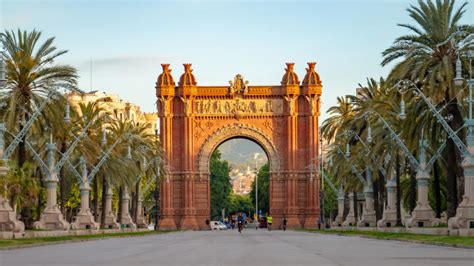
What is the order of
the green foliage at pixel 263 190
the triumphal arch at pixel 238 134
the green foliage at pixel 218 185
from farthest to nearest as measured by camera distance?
the green foliage at pixel 263 190, the green foliage at pixel 218 185, the triumphal arch at pixel 238 134

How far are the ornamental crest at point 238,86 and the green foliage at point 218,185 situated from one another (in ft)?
156

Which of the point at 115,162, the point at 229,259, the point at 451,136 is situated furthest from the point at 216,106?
the point at 229,259

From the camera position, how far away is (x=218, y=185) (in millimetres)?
151500

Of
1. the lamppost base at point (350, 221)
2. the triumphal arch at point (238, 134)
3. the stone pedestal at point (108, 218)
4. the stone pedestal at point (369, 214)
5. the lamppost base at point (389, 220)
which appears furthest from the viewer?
the triumphal arch at point (238, 134)

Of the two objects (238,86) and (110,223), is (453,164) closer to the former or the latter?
(110,223)

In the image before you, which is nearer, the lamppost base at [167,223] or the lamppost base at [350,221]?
the lamppost base at [350,221]

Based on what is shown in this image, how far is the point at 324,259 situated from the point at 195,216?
74.7m

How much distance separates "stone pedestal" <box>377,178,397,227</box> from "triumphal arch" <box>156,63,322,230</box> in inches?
1263

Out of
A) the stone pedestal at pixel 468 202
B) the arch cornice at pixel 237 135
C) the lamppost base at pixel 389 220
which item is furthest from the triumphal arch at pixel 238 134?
the stone pedestal at pixel 468 202

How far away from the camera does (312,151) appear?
317 feet

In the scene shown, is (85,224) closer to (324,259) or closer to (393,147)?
(393,147)

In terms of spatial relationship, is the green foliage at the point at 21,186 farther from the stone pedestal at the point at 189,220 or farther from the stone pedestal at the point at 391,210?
the stone pedestal at the point at 189,220

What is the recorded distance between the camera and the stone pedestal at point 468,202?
42.2m

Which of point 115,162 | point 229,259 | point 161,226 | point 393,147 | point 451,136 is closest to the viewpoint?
point 229,259
